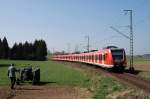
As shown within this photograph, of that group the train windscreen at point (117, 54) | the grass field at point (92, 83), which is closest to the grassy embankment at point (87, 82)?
the grass field at point (92, 83)

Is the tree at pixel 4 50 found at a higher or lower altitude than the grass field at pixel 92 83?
higher

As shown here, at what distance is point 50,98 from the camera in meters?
19.4

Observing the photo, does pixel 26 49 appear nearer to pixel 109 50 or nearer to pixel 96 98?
pixel 109 50

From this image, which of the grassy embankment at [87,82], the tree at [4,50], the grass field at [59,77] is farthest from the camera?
the tree at [4,50]

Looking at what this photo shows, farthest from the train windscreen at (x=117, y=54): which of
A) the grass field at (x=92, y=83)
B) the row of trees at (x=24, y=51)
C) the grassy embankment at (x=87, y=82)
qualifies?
the row of trees at (x=24, y=51)

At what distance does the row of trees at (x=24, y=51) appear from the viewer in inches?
6516

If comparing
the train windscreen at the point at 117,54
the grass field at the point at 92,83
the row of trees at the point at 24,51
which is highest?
the row of trees at the point at 24,51

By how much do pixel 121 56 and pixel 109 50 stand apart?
63.6 inches

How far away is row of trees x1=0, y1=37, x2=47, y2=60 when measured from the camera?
543ft

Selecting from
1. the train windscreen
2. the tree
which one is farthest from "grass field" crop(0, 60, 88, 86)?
the tree

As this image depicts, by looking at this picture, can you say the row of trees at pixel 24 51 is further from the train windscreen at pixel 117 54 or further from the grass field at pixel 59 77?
the train windscreen at pixel 117 54

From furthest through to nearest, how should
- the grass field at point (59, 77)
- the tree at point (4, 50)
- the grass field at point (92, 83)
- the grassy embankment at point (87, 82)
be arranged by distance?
the tree at point (4, 50)
the grass field at point (59, 77)
the grassy embankment at point (87, 82)
the grass field at point (92, 83)

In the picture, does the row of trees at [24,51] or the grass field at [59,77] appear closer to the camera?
the grass field at [59,77]

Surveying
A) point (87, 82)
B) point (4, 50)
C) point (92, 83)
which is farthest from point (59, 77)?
point (4, 50)
